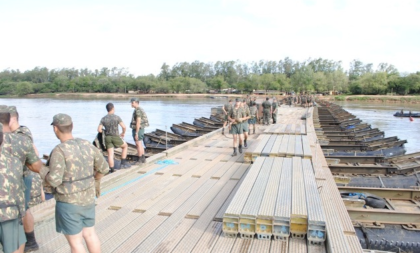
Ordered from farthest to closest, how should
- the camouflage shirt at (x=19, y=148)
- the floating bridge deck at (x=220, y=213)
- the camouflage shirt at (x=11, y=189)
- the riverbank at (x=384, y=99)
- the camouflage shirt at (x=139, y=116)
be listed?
1. the riverbank at (x=384, y=99)
2. the camouflage shirt at (x=139, y=116)
3. the floating bridge deck at (x=220, y=213)
4. the camouflage shirt at (x=19, y=148)
5. the camouflage shirt at (x=11, y=189)

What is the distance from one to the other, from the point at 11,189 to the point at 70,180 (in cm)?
49

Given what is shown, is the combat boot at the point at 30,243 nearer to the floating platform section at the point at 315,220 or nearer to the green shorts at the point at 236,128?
the floating platform section at the point at 315,220

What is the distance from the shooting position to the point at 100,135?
23.9ft

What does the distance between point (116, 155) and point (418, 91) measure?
94.9m

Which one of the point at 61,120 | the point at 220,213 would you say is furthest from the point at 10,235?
the point at 220,213

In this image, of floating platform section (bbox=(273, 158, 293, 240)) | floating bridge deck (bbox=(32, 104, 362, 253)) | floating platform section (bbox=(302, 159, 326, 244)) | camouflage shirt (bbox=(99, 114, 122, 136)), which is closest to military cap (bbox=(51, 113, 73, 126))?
floating bridge deck (bbox=(32, 104, 362, 253))

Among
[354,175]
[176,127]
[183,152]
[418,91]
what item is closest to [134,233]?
[183,152]

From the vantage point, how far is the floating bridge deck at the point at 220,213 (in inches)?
157

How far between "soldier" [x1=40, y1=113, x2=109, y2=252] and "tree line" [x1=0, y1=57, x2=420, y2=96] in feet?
321

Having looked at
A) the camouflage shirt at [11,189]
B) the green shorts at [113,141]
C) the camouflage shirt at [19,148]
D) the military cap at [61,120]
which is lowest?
the green shorts at [113,141]

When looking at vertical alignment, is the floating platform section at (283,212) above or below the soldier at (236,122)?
below

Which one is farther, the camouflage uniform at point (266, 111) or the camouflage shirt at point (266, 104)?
the camouflage uniform at point (266, 111)

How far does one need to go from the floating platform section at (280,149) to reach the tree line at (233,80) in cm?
9086

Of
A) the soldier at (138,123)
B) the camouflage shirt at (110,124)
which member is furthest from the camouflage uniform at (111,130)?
the soldier at (138,123)
